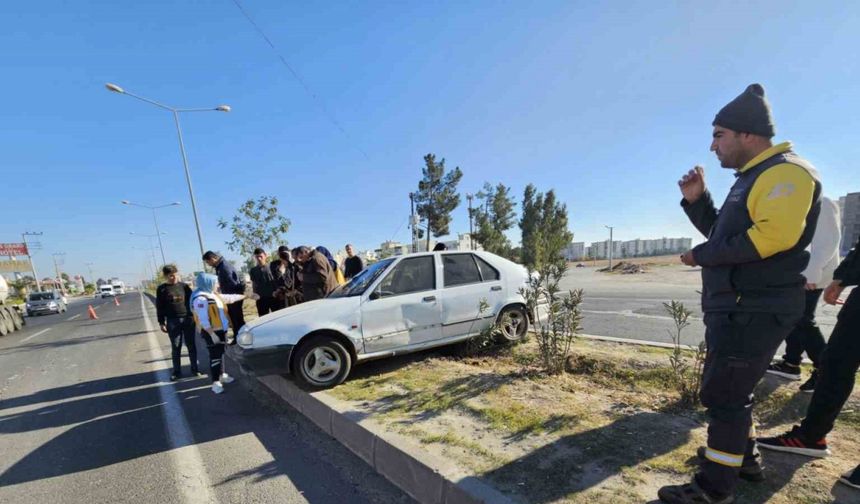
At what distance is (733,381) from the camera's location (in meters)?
1.78

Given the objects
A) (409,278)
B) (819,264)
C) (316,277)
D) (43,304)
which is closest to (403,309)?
(409,278)

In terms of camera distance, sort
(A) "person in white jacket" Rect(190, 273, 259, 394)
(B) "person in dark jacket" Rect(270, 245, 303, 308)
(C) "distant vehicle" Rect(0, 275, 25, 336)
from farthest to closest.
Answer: (C) "distant vehicle" Rect(0, 275, 25, 336) → (B) "person in dark jacket" Rect(270, 245, 303, 308) → (A) "person in white jacket" Rect(190, 273, 259, 394)

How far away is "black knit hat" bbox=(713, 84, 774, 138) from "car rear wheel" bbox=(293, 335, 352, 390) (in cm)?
404

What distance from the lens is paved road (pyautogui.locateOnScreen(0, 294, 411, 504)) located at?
263 cm

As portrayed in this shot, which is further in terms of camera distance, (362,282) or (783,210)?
(362,282)

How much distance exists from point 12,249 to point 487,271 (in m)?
81.9

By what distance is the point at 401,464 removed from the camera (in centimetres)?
252

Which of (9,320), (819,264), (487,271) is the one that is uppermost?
(9,320)

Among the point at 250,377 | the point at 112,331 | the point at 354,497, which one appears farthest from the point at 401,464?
the point at 112,331

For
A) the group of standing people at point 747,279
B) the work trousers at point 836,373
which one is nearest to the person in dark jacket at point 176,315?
the group of standing people at point 747,279

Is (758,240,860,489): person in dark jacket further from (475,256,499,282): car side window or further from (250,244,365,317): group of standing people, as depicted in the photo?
(250,244,365,317): group of standing people

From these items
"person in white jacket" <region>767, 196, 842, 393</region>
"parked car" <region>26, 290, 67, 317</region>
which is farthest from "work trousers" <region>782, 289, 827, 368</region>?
"parked car" <region>26, 290, 67, 317</region>

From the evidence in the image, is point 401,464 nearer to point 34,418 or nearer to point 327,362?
point 327,362

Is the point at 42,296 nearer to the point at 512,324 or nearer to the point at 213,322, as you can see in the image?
the point at 213,322
